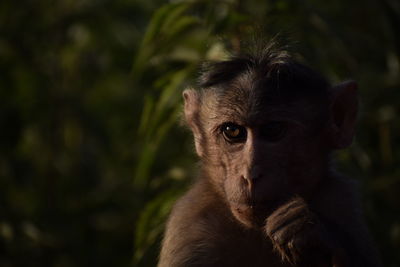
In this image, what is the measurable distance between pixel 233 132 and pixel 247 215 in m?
0.53

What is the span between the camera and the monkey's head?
4648 millimetres

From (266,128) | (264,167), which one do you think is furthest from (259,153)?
(266,128)

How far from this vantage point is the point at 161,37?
→ 235 inches

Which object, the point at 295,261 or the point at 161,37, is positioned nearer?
the point at 295,261

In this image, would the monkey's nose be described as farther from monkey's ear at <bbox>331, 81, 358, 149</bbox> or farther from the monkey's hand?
monkey's ear at <bbox>331, 81, 358, 149</bbox>

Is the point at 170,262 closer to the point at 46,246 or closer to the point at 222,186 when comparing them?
the point at 222,186

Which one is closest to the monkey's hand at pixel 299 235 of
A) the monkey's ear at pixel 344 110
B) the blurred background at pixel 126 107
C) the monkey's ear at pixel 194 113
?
the monkey's ear at pixel 344 110

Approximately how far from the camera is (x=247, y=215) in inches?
184

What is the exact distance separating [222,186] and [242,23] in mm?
1164

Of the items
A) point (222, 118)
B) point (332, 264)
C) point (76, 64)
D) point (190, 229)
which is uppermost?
point (76, 64)

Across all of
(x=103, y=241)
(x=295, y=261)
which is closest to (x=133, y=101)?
(x=103, y=241)

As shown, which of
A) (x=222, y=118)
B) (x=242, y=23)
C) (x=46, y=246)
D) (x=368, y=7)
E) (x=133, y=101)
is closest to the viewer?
(x=222, y=118)

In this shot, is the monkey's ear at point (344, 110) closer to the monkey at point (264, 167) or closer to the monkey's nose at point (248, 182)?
the monkey at point (264, 167)

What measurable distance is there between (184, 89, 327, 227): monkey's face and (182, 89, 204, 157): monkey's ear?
9 centimetres
